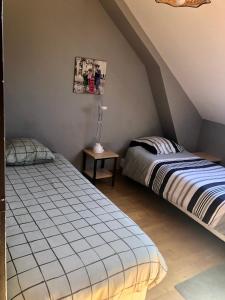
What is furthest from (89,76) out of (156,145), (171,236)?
(171,236)

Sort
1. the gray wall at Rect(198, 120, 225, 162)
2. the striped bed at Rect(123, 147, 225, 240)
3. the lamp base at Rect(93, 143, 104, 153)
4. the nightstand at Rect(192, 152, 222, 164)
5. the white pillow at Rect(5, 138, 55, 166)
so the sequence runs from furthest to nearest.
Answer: the gray wall at Rect(198, 120, 225, 162)
the nightstand at Rect(192, 152, 222, 164)
the lamp base at Rect(93, 143, 104, 153)
the white pillow at Rect(5, 138, 55, 166)
the striped bed at Rect(123, 147, 225, 240)

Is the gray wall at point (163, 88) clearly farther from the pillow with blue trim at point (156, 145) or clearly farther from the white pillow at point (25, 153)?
the white pillow at point (25, 153)

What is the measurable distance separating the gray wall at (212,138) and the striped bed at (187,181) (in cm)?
65

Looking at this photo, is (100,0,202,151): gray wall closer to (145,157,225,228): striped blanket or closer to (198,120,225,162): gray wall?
(198,120,225,162): gray wall

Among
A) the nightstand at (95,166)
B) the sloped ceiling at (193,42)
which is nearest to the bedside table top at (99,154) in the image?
the nightstand at (95,166)

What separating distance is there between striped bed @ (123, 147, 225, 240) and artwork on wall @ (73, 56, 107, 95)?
39.3 inches

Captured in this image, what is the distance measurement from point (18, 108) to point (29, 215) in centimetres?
158

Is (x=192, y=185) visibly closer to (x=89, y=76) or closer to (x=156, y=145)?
(x=156, y=145)

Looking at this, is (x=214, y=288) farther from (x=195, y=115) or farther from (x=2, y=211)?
(x=195, y=115)

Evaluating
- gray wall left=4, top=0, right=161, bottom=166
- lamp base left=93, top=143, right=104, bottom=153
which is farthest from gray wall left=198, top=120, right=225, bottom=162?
lamp base left=93, top=143, right=104, bottom=153

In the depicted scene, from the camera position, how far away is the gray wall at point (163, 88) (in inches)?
114

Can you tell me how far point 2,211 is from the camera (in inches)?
31.5

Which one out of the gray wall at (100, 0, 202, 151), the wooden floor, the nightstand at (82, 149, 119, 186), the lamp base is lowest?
the wooden floor

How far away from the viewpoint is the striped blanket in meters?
2.34
